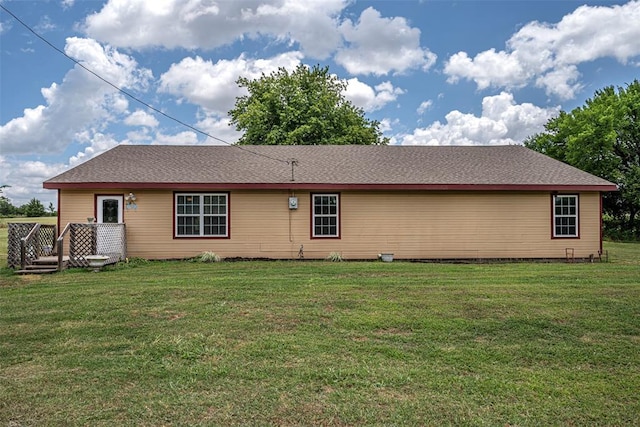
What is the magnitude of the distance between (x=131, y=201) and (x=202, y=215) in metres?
2.07

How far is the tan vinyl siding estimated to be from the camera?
42.3ft

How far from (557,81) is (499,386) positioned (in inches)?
874

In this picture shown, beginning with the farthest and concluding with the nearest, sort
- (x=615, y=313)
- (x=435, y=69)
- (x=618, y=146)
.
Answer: (x=618, y=146) < (x=435, y=69) < (x=615, y=313)

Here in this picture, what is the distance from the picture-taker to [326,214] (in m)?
13.3

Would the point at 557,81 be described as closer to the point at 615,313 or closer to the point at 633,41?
the point at 633,41

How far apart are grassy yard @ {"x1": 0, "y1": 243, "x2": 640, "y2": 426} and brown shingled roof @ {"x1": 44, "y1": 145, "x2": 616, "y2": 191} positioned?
5.12 metres

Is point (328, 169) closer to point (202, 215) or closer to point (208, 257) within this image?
point (202, 215)

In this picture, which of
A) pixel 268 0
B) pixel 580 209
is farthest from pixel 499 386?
pixel 268 0

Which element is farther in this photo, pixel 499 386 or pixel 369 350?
pixel 369 350

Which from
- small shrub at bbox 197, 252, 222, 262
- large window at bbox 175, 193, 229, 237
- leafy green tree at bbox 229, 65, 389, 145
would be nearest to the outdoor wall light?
large window at bbox 175, 193, 229, 237

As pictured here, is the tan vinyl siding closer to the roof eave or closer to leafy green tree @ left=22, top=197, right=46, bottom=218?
the roof eave

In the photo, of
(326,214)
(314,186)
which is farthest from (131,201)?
(326,214)

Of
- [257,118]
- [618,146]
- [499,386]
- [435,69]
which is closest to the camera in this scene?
[499,386]

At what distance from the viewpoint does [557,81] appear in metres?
21.7
